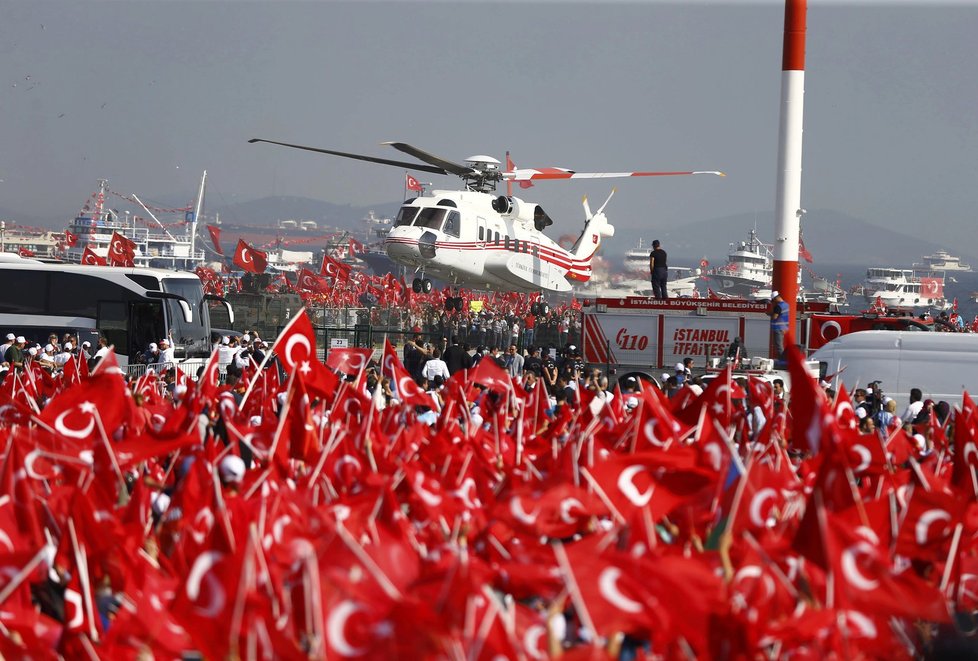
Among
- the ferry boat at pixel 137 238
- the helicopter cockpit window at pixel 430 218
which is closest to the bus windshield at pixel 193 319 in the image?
the helicopter cockpit window at pixel 430 218

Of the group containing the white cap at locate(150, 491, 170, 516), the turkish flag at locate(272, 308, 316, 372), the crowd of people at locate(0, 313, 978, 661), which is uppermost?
the turkish flag at locate(272, 308, 316, 372)

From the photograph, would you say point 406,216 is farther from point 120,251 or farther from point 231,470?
point 231,470

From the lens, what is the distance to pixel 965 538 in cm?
927

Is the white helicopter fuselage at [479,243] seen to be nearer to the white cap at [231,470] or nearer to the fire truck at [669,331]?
the fire truck at [669,331]

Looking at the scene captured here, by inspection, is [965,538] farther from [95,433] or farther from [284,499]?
[95,433]

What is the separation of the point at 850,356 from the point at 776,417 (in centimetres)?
857

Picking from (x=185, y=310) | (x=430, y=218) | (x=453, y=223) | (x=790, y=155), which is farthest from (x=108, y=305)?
(x=790, y=155)

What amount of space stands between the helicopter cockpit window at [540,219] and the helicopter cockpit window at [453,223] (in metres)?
4.59

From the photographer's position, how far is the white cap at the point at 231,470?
31.9ft

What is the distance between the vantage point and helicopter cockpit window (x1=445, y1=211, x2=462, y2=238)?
1444 inches

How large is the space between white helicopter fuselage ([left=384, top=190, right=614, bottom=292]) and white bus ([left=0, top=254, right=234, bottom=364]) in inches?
237

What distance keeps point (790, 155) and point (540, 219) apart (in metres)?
12.8

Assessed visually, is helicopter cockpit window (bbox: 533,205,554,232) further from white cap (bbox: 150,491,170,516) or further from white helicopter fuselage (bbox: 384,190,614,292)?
white cap (bbox: 150,491,170,516)

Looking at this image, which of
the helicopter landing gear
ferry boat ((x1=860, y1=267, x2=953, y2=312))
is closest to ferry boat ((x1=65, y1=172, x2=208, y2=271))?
ferry boat ((x1=860, y1=267, x2=953, y2=312))
